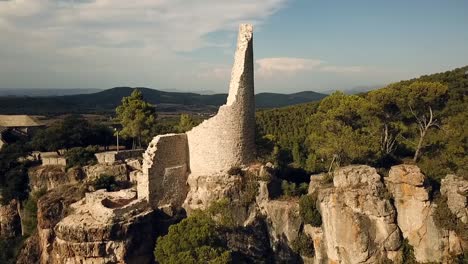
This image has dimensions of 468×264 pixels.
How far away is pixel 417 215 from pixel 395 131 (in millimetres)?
11458

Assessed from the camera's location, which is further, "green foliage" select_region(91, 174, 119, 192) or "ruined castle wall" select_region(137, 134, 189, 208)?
"green foliage" select_region(91, 174, 119, 192)

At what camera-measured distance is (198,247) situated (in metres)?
21.1

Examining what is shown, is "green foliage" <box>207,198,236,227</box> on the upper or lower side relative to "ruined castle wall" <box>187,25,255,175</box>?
lower

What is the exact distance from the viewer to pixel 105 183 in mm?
29703

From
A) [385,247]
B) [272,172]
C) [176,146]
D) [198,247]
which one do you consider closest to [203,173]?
[176,146]

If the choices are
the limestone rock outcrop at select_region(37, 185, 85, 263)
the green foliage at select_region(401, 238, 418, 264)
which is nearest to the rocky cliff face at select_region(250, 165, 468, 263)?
the green foliage at select_region(401, 238, 418, 264)

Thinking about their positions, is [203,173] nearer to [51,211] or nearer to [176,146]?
[176,146]

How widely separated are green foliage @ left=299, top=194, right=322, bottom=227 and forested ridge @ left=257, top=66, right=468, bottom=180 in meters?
4.47

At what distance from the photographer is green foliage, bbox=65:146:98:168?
32.8 meters

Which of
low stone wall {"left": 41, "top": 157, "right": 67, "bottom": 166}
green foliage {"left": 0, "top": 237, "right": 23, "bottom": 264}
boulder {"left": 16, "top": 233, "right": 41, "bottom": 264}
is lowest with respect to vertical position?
green foliage {"left": 0, "top": 237, "right": 23, "bottom": 264}

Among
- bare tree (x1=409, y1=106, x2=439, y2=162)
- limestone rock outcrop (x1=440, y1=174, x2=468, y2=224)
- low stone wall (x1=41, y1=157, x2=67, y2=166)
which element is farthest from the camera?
low stone wall (x1=41, y1=157, x2=67, y2=166)

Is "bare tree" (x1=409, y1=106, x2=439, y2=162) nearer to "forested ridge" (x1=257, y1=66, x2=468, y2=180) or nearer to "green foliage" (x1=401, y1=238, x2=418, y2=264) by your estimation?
"forested ridge" (x1=257, y1=66, x2=468, y2=180)

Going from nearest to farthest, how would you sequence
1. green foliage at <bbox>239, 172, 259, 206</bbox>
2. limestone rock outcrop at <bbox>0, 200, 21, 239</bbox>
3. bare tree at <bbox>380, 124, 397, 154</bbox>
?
green foliage at <bbox>239, 172, 259, 206</bbox> → bare tree at <bbox>380, 124, 397, 154</bbox> → limestone rock outcrop at <bbox>0, 200, 21, 239</bbox>

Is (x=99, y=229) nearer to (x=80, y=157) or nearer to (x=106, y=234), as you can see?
(x=106, y=234)
